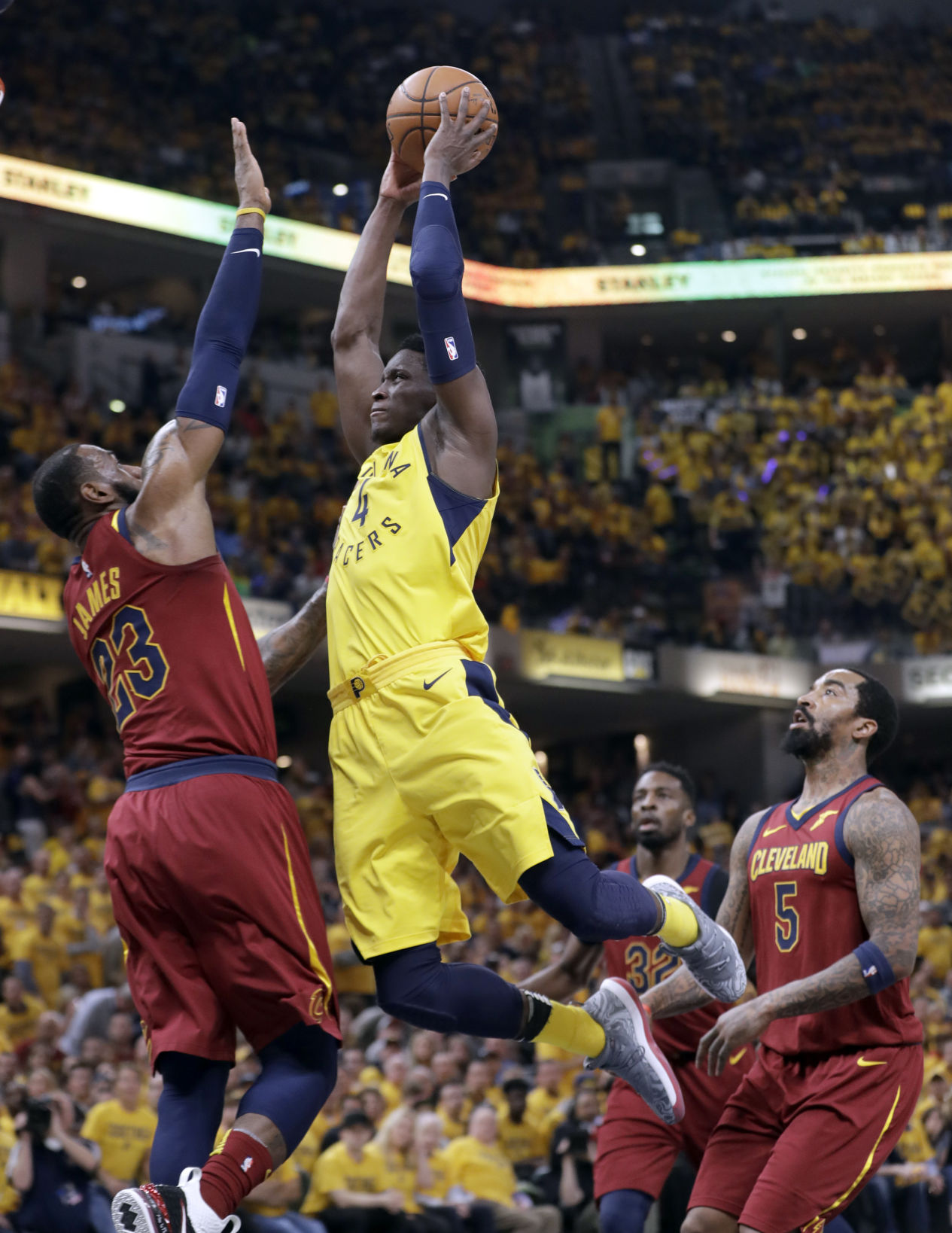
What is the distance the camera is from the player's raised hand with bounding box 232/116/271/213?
494cm

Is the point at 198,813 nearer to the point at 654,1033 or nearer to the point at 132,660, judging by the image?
the point at 132,660

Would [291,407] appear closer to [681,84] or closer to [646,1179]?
[681,84]

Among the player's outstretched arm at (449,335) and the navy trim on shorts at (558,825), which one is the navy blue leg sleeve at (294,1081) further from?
the player's outstretched arm at (449,335)

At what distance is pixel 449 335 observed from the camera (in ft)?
15.0

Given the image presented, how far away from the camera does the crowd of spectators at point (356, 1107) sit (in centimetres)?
842

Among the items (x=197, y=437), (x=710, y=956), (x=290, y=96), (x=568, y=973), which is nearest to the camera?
(x=197, y=437)

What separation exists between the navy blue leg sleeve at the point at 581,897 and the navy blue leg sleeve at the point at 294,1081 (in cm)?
71

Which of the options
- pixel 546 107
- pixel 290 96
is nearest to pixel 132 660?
pixel 290 96

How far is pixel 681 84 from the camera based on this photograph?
32750 millimetres

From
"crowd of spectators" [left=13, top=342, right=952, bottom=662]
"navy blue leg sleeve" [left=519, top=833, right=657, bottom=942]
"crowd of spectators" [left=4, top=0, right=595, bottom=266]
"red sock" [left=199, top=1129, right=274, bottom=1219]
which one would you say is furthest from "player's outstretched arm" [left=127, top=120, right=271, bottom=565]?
"crowd of spectators" [left=4, top=0, right=595, bottom=266]

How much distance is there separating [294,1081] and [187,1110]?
289mm

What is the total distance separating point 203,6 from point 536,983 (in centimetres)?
2695

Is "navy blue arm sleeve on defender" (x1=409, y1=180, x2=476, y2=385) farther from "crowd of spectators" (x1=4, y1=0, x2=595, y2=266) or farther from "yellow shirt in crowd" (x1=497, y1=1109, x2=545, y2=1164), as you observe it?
"crowd of spectators" (x1=4, y1=0, x2=595, y2=266)

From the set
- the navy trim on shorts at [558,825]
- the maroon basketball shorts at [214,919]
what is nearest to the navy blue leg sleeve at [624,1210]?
the maroon basketball shorts at [214,919]
